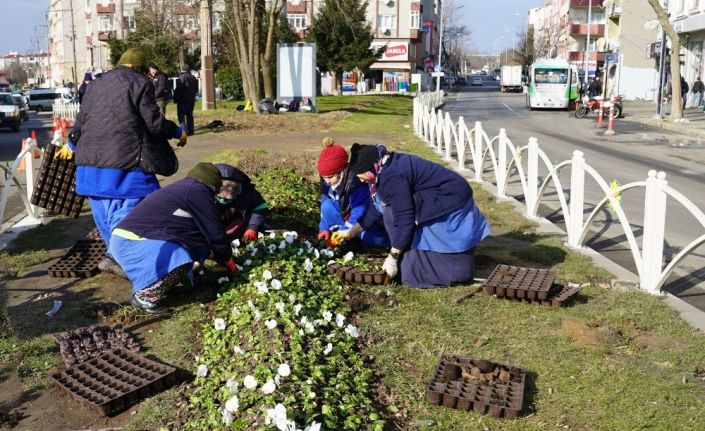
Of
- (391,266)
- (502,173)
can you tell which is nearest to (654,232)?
(391,266)

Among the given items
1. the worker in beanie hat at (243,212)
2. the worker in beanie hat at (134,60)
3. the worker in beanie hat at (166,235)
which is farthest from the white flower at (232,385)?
the worker in beanie hat at (134,60)

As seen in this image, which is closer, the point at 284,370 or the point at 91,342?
the point at 284,370

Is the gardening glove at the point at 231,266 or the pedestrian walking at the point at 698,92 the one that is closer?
the gardening glove at the point at 231,266

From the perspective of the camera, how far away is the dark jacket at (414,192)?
568 centimetres

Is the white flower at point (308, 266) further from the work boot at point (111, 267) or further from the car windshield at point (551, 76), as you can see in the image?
the car windshield at point (551, 76)

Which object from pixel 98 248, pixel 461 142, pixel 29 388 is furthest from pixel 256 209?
pixel 461 142

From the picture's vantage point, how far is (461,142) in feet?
48.4

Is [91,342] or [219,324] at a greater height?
[219,324]

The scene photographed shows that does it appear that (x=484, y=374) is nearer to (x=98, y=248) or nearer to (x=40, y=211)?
(x=98, y=248)

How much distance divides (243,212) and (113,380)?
9.27ft

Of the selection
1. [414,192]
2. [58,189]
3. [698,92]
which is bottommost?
[58,189]

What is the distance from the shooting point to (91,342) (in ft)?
16.1

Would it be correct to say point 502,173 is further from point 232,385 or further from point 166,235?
point 232,385

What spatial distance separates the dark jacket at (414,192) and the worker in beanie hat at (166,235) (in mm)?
1344
